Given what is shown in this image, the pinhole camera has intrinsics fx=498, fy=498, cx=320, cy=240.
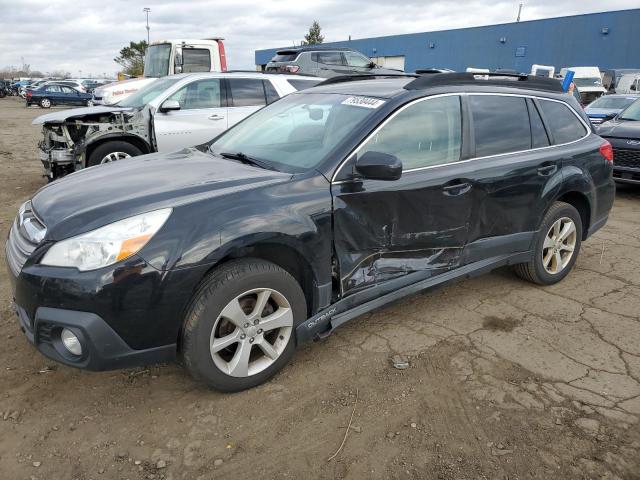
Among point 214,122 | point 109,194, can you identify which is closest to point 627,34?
point 214,122

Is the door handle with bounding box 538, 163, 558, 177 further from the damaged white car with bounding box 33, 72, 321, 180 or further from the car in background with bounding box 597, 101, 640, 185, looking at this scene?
the damaged white car with bounding box 33, 72, 321, 180

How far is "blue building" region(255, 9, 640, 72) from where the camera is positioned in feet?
94.8

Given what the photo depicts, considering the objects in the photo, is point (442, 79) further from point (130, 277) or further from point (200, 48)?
point (200, 48)

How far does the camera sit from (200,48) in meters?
13.1

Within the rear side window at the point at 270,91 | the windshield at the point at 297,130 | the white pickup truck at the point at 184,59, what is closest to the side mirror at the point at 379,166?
the windshield at the point at 297,130

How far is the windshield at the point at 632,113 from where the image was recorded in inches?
347

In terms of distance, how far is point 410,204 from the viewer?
3.19m

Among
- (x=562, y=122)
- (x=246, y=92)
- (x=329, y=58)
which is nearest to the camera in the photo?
(x=562, y=122)

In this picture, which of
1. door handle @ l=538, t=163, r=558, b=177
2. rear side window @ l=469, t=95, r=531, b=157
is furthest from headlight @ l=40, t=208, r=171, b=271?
door handle @ l=538, t=163, r=558, b=177

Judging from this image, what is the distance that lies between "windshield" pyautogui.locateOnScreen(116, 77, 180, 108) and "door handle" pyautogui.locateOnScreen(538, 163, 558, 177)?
5.95m

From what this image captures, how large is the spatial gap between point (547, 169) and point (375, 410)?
2451mm

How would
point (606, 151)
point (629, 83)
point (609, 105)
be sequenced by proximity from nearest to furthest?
point (606, 151)
point (609, 105)
point (629, 83)

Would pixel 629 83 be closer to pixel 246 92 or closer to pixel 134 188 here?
pixel 246 92

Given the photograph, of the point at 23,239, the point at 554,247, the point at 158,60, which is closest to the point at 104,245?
the point at 23,239
